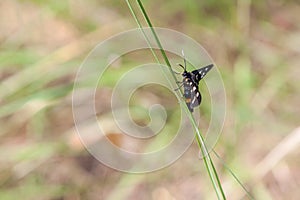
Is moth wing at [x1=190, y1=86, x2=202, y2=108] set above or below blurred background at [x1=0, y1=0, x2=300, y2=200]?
below

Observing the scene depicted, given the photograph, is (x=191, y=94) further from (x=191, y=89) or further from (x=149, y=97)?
(x=149, y=97)

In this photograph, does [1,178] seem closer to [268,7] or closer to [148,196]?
[148,196]

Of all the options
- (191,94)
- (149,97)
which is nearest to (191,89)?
(191,94)

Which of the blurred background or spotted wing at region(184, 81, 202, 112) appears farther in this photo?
the blurred background

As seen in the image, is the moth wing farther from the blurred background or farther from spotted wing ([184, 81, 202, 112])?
the blurred background

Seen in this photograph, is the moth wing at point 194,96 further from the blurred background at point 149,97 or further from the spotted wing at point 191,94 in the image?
the blurred background at point 149,97

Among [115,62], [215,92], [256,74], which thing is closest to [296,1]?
[256,74]

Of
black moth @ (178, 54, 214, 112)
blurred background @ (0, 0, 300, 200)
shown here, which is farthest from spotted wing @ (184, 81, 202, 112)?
blurred background @ (0, 0, 300, 200)

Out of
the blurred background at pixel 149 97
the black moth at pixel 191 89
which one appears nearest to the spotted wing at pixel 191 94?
Answer: the black moth at pixel 191 89

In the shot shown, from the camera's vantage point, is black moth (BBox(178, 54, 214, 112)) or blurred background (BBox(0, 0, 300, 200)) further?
blurred background (BBox(0, 0, 300, 200))
